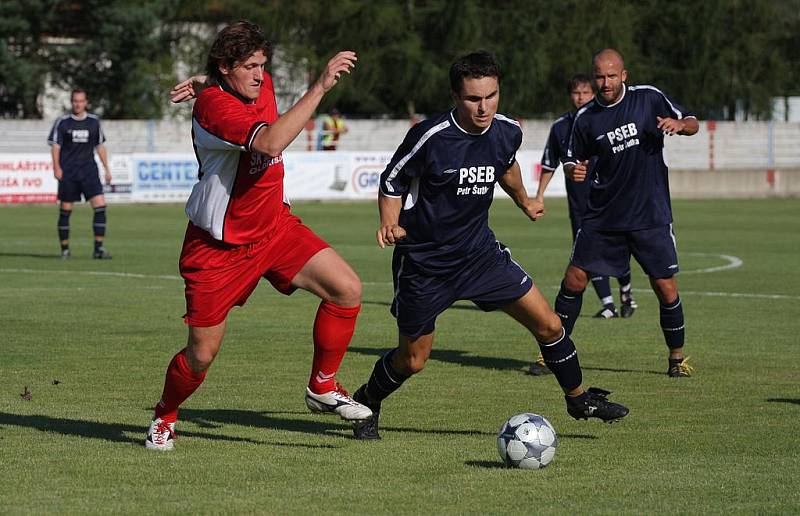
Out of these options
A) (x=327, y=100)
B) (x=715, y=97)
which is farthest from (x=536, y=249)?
(x=715, y=97)

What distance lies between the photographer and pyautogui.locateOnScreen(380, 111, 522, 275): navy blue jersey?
7.40 m

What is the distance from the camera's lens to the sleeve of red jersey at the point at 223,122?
678 cm

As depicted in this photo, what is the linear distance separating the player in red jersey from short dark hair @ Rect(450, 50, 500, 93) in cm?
72

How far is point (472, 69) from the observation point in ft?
23.6

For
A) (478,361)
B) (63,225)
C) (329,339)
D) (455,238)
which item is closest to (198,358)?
(329,339)

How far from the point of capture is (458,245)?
7559 mm

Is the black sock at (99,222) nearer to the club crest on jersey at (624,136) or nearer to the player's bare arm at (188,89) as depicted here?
the club crest on jersey at (624,136)

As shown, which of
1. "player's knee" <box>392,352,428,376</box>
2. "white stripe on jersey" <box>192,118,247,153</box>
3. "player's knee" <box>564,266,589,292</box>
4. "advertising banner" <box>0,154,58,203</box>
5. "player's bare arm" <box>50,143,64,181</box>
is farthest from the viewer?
"advertising banner" <box>0,154,58,203</box>

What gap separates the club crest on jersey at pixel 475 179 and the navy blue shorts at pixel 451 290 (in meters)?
0.38

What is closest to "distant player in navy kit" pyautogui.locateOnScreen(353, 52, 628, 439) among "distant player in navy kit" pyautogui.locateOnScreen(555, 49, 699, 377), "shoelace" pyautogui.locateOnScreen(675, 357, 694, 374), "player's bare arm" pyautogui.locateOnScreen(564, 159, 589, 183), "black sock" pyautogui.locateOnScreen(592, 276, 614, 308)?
"player's bare arm" pyautogui.locateOnScreen(564, 159, 589, 183)

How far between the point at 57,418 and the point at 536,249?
14768 millimetres

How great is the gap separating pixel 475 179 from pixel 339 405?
1433 mm

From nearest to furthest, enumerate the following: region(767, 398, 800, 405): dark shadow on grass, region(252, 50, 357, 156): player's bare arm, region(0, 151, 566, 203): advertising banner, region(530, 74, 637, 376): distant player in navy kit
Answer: region(252, 50, 357, 156): player's bare arm
region(767, 398, 800, 405): dark shadow on grass
region(530, 74, 637, 376): distant player in navy kit
region(0, 151, 566, 203): advertising banner

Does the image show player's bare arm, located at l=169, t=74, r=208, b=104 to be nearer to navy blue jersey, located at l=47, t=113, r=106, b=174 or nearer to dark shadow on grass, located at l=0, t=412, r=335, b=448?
dark shadow on grass, located at l=0, t=412, r=335, b=448
